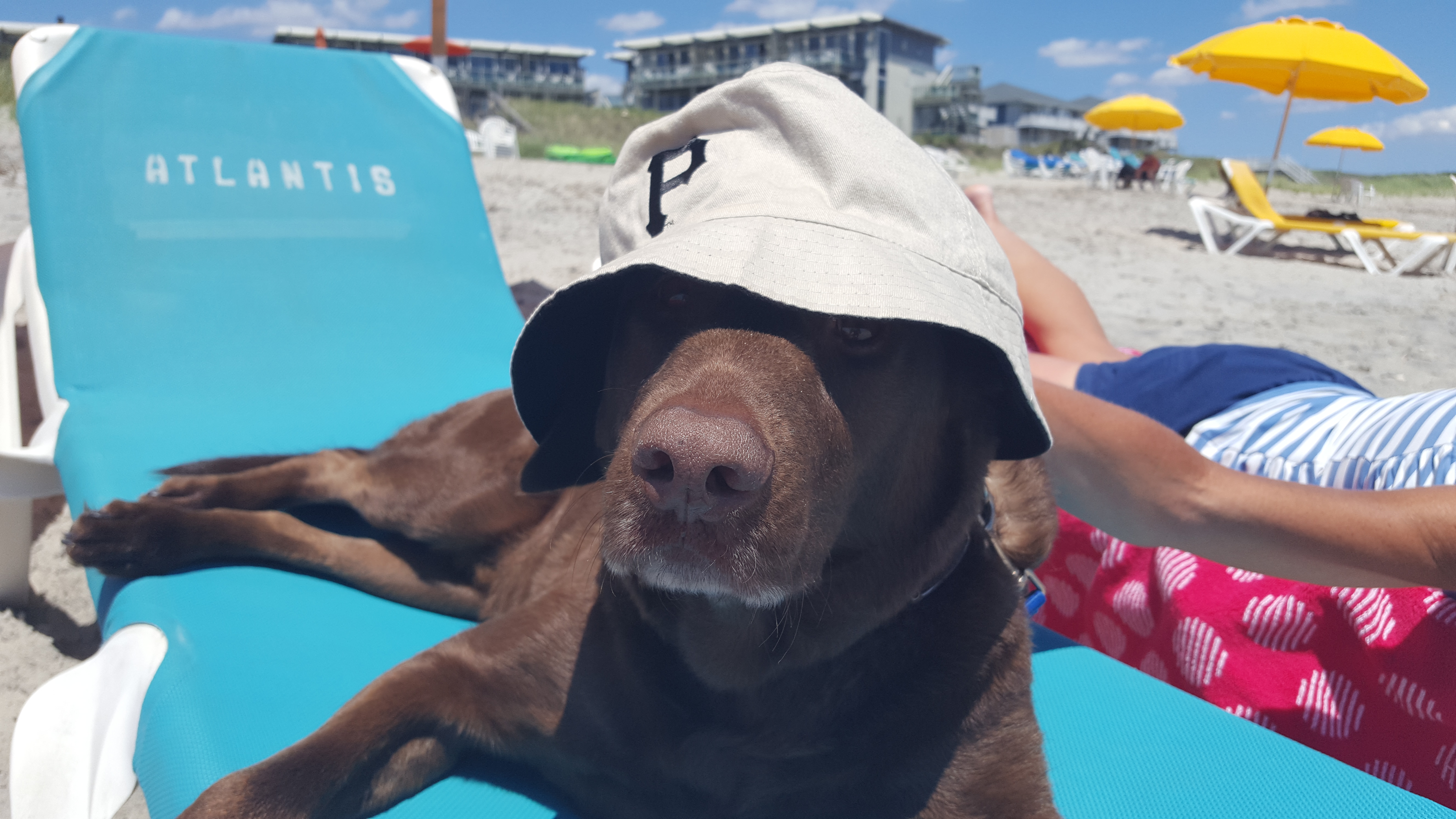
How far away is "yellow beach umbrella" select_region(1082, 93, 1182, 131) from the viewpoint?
29.1m

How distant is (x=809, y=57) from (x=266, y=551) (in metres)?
61.9

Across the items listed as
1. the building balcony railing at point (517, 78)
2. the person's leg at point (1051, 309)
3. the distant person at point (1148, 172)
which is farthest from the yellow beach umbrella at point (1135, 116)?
the building balcony railing at point (517, 78)

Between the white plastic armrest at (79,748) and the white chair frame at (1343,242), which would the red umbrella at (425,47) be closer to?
the white chair frame at (1343,242)

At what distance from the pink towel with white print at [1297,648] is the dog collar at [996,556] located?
0.60m

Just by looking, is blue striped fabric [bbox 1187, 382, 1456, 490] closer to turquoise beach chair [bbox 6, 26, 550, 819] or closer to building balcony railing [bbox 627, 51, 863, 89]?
turquoise beach chair [bbox 6, 26, 550, 819]

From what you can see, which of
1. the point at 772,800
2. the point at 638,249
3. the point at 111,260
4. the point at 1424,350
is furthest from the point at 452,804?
the point at 1424,350

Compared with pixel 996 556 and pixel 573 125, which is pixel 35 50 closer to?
pixel 996 556

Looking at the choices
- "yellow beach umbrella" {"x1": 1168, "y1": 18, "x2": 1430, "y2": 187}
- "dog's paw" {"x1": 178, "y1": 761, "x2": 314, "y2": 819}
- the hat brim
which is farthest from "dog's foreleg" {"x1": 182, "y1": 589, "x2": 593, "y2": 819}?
"yellow beach umbrella" {"x1": 1168, "y1": 18, "x2": 1430, "y2": 187}

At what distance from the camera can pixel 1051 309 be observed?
150 inches

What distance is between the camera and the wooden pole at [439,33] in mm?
7992

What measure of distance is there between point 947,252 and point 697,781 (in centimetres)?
102

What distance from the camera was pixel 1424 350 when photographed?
6676 mm

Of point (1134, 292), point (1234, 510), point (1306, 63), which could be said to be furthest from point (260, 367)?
point (1306, 63)

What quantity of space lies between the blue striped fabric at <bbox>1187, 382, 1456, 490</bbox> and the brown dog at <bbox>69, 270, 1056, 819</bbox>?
122 centimetres
